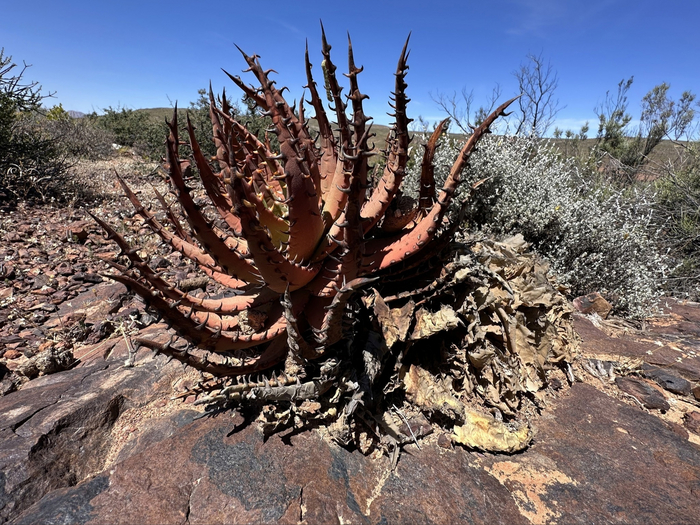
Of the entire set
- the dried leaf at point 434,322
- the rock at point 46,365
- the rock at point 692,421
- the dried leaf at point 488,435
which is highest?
the dried leaf at point 434,322

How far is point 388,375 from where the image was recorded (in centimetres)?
199

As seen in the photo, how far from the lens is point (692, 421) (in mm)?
2322

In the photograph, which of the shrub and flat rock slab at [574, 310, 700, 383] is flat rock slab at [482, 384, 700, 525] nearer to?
flat rock slab at [574, 310, 700, 383]

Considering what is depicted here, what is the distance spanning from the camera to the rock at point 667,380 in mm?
2557

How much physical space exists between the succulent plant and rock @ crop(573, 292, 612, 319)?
188cm

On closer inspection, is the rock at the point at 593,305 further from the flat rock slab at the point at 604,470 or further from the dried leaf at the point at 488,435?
the dried leaf at the point at 488,435

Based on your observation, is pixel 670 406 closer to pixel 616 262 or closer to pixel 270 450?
pixel 616 262

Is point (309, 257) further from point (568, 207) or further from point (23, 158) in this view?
point (23, 158)

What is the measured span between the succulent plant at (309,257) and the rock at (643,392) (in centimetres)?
88

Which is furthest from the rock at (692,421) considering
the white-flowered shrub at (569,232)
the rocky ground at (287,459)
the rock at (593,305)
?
the white-flowered shrub at (569,232)

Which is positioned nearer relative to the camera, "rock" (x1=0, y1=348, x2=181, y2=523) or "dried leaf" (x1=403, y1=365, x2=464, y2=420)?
"rock" (x1=0, y1=348, x2=181, y2=523)

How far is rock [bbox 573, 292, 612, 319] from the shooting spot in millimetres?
3590

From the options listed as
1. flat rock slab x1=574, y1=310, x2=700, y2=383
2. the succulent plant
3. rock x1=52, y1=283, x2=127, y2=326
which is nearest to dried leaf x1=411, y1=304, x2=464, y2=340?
the succulent plant

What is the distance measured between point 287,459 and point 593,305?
343cm
